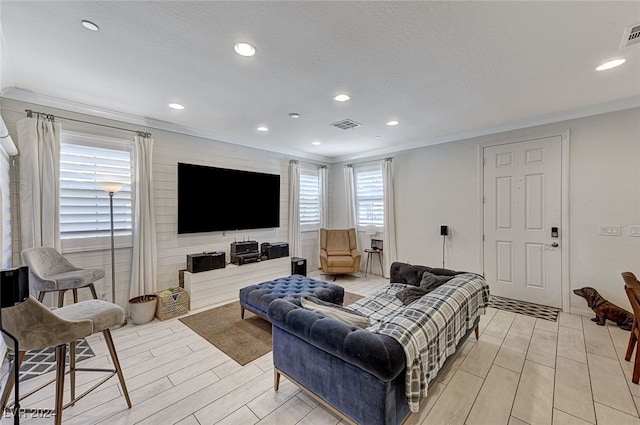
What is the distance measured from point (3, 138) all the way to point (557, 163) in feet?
20.3

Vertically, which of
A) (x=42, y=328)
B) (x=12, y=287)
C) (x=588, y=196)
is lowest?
(x=42, y=328)

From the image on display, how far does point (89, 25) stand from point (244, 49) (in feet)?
3.33

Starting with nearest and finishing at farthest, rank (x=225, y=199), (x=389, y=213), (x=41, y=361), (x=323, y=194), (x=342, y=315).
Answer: (x=342, y=315) → (x=41, y=361) → (x=225, y=199) → (x=389, y=213) → (x=323, y=194)

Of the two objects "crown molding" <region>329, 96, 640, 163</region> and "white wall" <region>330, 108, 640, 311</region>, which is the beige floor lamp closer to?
"crown molding" <region>329, 96, 640, 163</region>

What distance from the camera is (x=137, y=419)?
1.80 metres

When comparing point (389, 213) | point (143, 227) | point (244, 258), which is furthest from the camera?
point (389, 213)

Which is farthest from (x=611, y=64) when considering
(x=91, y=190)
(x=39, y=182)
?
(x=39, y=182)

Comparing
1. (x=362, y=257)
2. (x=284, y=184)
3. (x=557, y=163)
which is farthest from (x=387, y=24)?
(x=362, y=257)

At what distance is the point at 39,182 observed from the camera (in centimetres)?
285

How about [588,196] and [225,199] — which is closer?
[588,196]

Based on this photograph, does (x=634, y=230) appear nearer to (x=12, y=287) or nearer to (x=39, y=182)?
(x=12, y=287)

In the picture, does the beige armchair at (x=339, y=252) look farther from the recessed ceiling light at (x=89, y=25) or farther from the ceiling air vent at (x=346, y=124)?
the recessed ceiling light at (x=89, y=25)

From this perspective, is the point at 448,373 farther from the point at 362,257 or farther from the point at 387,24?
the point at 362,257

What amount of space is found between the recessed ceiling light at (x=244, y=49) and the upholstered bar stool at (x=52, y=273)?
8.94 feet
